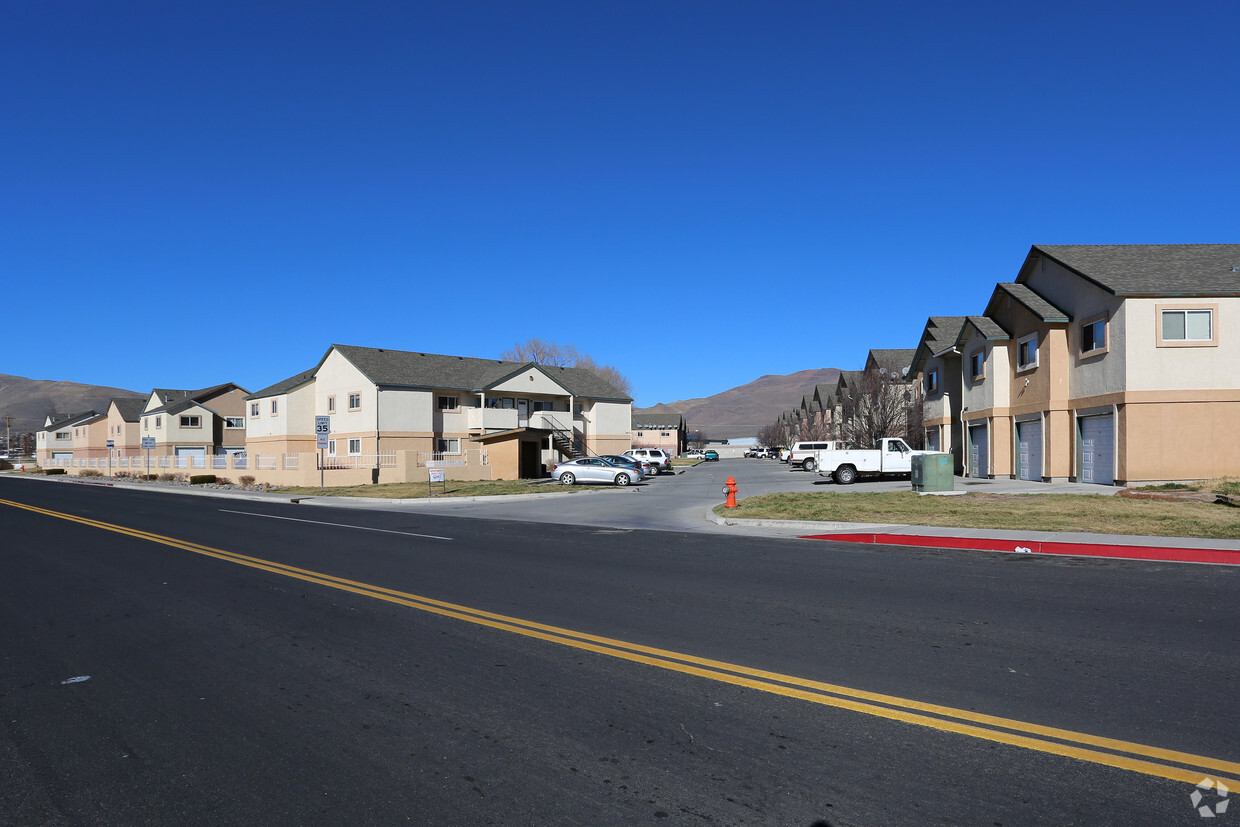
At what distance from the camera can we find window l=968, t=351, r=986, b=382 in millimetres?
33875

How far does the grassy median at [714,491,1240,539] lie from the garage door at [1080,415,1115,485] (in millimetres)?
5314

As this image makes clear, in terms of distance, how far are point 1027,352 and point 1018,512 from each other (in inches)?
621

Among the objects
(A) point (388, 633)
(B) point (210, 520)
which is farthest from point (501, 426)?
(A) point (388, 633)

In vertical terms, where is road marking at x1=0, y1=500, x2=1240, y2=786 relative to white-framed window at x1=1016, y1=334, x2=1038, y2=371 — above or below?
below

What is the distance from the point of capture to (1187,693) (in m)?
5.39

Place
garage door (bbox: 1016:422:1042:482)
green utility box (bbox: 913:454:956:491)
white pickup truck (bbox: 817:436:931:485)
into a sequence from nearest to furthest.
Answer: green utility box (bbox: 913:454:956:491) < garage door (bbox: 1016:422:1042:482) < white pickup truck (bbox: 817:436:931:485)

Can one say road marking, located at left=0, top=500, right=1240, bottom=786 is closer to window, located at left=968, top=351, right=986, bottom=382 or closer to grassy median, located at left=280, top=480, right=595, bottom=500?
grassy median, located at left=280, top=480, right=595, bottom=500

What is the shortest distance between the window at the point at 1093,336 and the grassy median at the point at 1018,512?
24.2ft

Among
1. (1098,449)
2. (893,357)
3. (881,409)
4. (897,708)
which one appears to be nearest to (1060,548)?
(897,708)

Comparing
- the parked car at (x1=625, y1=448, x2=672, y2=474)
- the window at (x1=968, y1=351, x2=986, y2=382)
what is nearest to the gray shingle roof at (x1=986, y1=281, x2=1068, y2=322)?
the window at (x1=968, y1=351, x2=986, y2=382)

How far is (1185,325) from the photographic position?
2498 centimetres

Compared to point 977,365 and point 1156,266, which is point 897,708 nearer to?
point 1156,266

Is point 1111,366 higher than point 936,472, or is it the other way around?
point 1111,366

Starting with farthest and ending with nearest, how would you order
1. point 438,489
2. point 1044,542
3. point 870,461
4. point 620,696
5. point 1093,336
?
point 438,489 < point 870,461 < point 1093,336 < point 1044,542 < point 620,696
